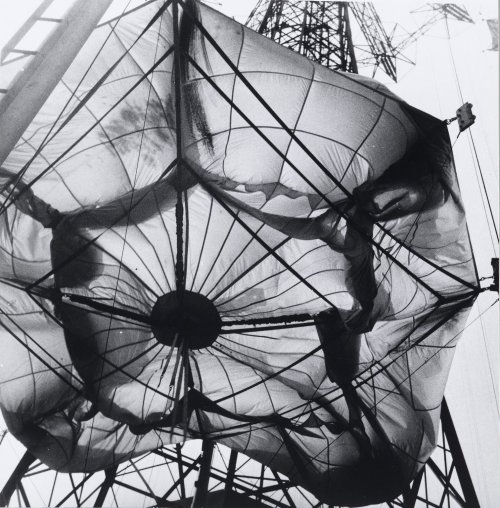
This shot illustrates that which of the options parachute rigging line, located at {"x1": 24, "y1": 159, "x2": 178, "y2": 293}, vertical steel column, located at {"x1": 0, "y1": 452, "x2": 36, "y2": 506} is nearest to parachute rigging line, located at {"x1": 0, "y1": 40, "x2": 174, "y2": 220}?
parachute rigging line, located at {"x1": 24, "y1": 159, "x2": 178, "y2": 293}

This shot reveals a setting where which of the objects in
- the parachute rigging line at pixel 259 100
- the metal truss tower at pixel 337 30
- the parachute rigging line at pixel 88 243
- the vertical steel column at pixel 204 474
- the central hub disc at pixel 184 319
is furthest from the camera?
the metal truss tower at pixel 337 30

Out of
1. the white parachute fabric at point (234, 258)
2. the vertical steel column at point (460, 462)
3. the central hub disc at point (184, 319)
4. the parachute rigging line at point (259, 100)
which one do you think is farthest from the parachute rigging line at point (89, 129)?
the vertical steel column at point (460, 462)

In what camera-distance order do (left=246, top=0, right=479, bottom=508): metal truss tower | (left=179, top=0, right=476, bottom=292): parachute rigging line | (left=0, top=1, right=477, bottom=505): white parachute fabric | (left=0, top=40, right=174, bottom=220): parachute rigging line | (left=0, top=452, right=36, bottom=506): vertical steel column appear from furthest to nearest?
(left=246, top=0, right=479, bottom=508): metal truss tower → (left=0, top=452, right=36, bottom=506): vertical steel column → (left=0, top=1, right=477, bottom=505): white parachute fabric → (left=0, top=40, right=174, bottom=220): parachute rigging line → (left=179, top=0, right=476, bottom=292): parachute rigging line

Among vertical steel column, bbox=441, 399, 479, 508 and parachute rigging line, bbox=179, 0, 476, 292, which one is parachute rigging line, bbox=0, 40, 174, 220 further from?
vertical steel column, bbox=441, 399, 479, 508

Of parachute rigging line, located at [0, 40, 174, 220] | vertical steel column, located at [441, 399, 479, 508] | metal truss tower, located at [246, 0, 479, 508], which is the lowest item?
vertical steel column, located at [441, 399, 479, 508]

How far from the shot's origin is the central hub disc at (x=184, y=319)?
6707 millimetres

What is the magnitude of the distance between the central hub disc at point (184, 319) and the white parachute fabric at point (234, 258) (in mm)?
64

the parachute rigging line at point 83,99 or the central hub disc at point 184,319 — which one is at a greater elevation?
the parachute rigging line at point 83,99

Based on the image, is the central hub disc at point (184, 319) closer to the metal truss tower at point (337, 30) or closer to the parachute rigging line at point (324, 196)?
the parachute rigging line at point (324, 196)

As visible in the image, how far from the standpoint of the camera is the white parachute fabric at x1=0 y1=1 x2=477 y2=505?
5777 mm

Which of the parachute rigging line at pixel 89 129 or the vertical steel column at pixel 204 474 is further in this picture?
the vertical steel column at pixel 204 474

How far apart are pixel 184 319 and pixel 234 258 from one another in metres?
1.03

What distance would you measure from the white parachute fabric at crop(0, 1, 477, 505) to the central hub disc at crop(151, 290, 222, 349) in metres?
0.06

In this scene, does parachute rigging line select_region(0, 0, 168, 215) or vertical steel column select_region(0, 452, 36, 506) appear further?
vertical steel column select_region(0, 452, 36, 506)
